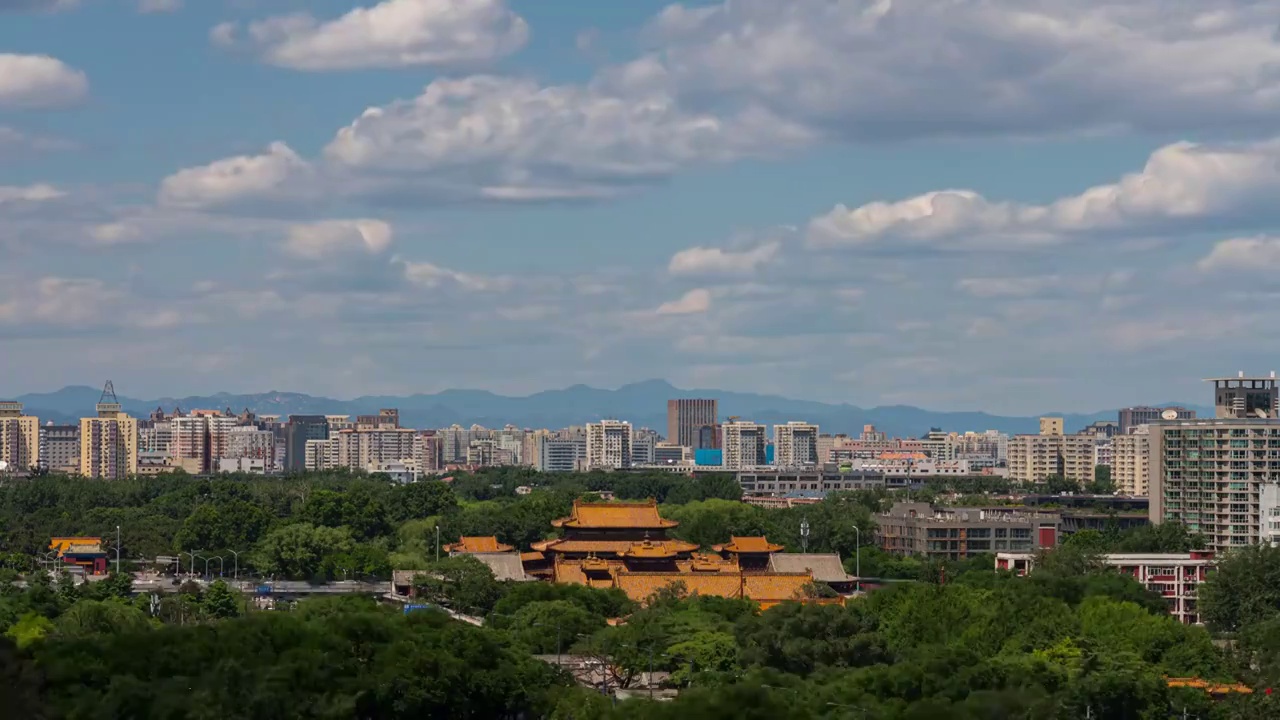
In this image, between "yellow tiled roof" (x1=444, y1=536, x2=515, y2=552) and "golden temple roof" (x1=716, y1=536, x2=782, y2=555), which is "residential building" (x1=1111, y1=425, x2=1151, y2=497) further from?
"yellow tiled roof" (x1=444, y1=536, x2=515, y2=552)

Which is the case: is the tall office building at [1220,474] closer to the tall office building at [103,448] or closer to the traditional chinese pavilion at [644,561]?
the traditional chinese pavilion at [644,561]

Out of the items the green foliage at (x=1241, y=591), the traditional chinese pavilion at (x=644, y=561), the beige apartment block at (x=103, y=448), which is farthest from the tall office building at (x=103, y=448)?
the green foliage at (x=1241, y=591)

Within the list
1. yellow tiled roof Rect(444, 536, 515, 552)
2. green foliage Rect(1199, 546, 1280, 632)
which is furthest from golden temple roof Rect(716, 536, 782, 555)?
green foliage Rect(1199, 546, 1280, 632)

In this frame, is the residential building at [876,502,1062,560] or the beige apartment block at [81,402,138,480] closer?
the residential building at [876,502,1062,560]

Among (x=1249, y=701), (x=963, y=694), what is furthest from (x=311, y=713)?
(x=1249, y=701)

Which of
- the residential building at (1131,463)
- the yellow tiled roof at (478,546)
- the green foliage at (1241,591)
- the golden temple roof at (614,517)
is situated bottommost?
the green foliage at (1241,591)

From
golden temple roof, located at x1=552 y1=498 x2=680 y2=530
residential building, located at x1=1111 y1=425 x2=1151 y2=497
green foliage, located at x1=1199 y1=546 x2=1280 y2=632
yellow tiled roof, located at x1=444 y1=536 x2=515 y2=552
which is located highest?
residential building, located at x1=1111 y1=425 x2=1151 y2=497
